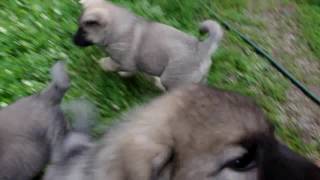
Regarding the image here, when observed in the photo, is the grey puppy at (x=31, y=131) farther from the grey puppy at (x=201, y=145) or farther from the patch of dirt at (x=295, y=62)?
the patch of dirt at (x=295, y=62)

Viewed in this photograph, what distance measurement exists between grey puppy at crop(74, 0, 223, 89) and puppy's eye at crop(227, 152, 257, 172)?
174 cm

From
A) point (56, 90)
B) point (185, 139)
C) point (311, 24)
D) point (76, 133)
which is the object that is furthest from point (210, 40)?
point (311, 24)

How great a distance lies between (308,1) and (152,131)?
5.19 m

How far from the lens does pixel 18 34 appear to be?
4879 millimetres

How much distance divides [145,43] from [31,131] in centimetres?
138

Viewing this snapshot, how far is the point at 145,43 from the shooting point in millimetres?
4855

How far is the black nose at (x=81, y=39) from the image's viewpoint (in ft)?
15.9

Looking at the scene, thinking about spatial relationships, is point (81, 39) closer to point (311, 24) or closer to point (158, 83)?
point (158, 83)

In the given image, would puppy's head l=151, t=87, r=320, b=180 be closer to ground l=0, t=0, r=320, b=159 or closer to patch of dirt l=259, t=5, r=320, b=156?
ground l=0, t=0, r=320, b=159

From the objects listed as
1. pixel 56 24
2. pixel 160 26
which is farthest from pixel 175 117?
pixel 56 24

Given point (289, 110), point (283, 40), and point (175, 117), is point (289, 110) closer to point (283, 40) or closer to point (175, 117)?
point (283, 40)

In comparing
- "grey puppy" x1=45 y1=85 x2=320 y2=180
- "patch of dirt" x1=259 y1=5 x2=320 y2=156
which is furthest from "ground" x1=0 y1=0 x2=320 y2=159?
"grey puppy" x1=45 y1=85 x2=320 y2=180

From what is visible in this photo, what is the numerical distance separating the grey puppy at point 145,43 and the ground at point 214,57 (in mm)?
212

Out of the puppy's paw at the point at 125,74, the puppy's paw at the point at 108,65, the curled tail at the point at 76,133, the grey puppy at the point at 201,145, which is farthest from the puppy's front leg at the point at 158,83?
the grey puppy at the point at 201,145
